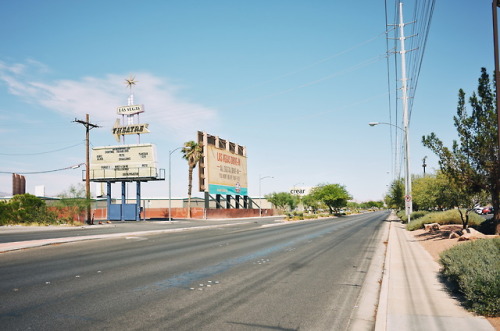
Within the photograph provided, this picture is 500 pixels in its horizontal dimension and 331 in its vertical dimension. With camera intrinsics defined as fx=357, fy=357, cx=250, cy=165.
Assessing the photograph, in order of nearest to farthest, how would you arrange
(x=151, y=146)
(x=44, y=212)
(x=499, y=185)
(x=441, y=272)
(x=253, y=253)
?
(x=441, y=272), (x=253, y=253), (x=499, y=185), (x=44, y=212), (x=151, y=146)

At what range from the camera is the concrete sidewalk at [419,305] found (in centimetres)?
541

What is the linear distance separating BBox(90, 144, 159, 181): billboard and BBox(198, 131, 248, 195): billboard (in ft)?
34.7

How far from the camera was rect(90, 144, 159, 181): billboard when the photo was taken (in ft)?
167

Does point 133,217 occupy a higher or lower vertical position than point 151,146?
lower

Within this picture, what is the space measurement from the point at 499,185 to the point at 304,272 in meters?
11.7

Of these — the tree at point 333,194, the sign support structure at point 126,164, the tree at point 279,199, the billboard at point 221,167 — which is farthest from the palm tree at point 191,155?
the tree at point 279,199

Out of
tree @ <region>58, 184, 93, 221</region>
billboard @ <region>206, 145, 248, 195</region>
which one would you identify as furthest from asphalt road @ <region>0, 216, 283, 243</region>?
billboard @ <region>206, 145, 248, 195</region>

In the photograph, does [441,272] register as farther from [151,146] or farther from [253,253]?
[151,146]

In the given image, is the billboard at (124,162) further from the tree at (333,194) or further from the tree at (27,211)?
the tree at (333,194)

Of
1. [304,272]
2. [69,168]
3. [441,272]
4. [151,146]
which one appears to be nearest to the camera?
[441,272]

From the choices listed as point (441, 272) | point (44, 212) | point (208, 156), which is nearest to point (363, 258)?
point (441, 272)

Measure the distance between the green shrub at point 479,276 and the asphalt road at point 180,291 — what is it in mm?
2066

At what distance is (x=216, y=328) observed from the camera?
551cm

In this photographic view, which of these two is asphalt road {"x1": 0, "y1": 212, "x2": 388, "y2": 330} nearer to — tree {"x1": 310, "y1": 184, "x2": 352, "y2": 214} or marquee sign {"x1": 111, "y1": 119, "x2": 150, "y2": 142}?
marquee sign {"x1": 111, "y1": 119, "x2": 150, "y2": 142}
